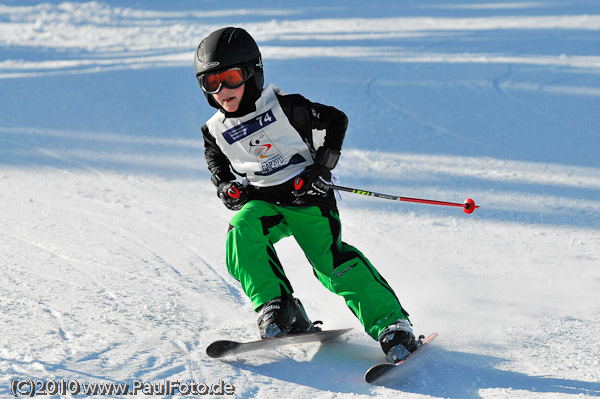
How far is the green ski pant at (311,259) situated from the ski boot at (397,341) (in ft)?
0.18

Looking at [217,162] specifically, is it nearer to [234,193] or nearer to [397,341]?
[234,193]

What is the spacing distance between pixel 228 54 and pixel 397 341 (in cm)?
144

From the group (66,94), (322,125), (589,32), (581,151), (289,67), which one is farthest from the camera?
(589,32)

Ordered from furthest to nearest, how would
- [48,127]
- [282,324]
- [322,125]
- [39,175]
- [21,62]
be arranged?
1. [21,62]
2. [48,127]
3. [39,175]
4. [322,125]
5. [282,324]

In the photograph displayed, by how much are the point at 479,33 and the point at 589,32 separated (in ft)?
6.09

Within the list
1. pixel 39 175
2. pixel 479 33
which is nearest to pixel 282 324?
pixel 39 175

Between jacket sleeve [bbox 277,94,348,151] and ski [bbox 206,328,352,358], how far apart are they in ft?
2.86

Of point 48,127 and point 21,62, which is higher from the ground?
point 21,62

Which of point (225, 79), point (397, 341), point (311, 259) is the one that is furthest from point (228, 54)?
point (397, 341)

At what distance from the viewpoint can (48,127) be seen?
7777 mm

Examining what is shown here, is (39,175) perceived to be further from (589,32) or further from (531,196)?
(589,32)

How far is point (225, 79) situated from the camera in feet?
10.3

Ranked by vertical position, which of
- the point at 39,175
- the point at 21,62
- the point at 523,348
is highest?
the point at 21,62

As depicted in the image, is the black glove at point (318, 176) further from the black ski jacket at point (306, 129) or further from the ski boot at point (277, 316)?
the ski boot at point (277, 316)
